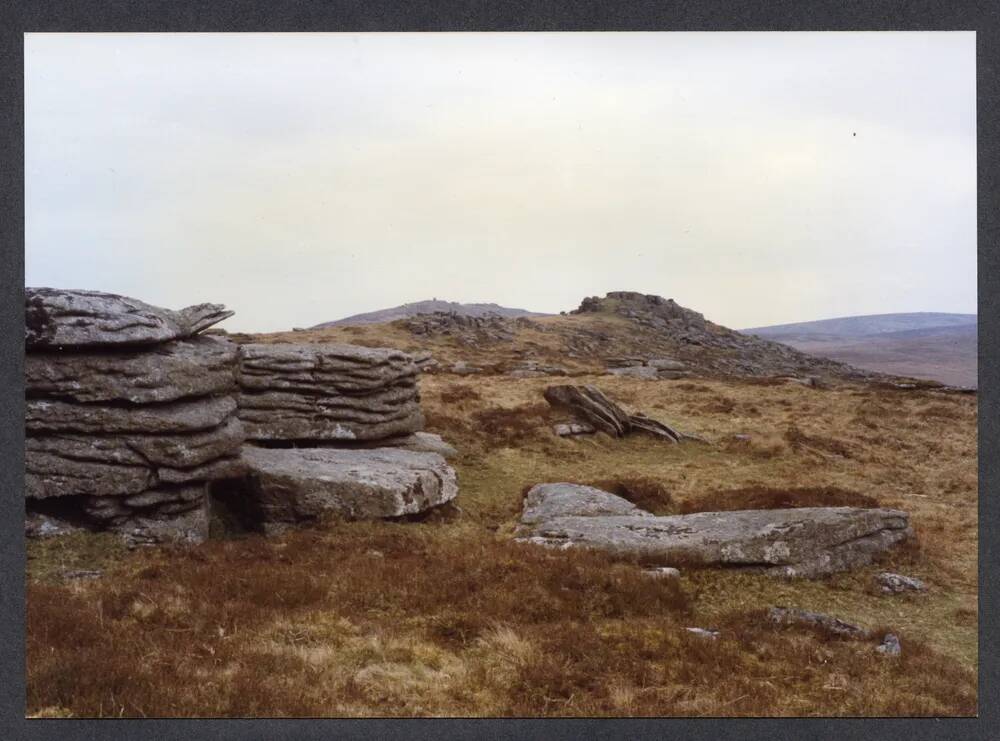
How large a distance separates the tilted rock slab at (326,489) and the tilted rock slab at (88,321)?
362 centimetres

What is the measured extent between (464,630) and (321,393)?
10.2 metres

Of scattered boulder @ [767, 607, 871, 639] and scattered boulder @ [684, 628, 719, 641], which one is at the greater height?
scattered boulder @ [684, 628, 719, 641]

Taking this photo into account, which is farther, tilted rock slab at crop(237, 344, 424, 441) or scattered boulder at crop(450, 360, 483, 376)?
scattered boulder at crop(450, 360, 483, 376)

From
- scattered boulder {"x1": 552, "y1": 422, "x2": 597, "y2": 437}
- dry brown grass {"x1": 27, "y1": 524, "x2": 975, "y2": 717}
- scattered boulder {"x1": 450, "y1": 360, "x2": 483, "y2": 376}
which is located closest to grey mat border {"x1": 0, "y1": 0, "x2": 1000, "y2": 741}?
dry brown grass {"x1": 27, "y1": 524, "x2": 975, "y2": 717}

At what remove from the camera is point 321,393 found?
60.3ft

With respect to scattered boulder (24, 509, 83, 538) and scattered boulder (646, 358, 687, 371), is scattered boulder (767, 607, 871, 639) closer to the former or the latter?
scattered boulder (24, 509, 83, 538)

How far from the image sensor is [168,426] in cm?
1314

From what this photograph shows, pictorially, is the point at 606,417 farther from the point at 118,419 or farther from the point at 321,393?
the point at 118,419

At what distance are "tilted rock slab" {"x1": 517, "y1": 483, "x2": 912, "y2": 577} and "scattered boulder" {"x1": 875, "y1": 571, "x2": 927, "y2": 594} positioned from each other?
712 millimetres

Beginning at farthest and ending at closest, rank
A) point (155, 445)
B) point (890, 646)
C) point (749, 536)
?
point (749, 536), point (155, 445), point (890, 646)

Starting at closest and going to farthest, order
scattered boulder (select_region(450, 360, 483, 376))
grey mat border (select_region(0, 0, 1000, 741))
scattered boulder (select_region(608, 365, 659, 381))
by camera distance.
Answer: grey mat border (select_region(0, 0, 1000, 741)), scattered boulder (select_region(450, 360, 483, 376)), scattered boulder (select_region(608, 365, 659, 381))

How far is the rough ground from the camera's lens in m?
8.37

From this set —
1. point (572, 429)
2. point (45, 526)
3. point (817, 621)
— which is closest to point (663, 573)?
point (817, 621)
